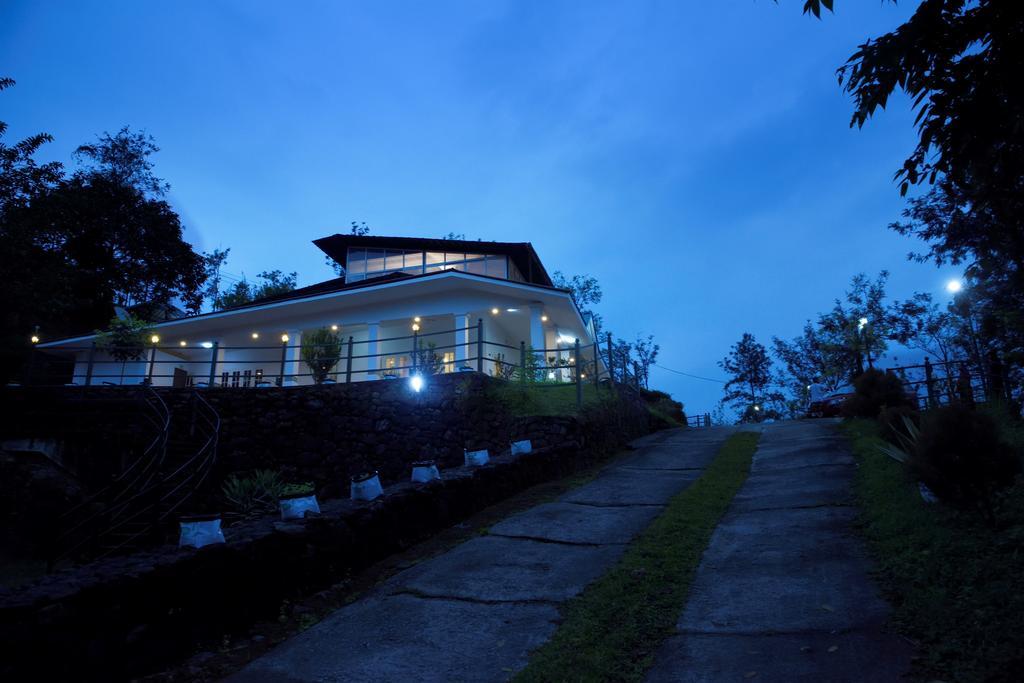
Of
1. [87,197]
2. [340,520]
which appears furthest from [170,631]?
[87,197]

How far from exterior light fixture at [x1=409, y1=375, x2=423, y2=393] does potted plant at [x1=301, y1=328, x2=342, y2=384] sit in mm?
5517

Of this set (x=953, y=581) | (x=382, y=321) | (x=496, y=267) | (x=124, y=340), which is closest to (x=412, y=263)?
(x=496, y=267)

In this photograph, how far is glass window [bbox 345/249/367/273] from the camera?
83.8 ft

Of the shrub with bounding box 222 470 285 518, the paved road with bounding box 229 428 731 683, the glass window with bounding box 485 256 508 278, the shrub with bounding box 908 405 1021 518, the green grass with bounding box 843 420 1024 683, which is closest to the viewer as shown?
the green grass with bounding box 843 420 1024 683

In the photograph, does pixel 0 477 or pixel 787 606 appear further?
pixel 0 477

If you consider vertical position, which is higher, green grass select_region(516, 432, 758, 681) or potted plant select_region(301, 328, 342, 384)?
potted plant select_region(301, 328, 342, 384)

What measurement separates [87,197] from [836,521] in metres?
42.6

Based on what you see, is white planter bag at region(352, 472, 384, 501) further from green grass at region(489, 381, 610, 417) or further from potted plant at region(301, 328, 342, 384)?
potted plant at region(301, 328, 342, 384)

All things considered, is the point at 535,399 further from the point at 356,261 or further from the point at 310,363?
the point at 356,261

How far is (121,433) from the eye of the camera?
14.1 m

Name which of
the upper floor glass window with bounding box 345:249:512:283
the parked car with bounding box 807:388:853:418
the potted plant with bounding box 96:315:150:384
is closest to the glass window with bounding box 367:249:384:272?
the upper floor glass window with bounding box 345:249:512:283

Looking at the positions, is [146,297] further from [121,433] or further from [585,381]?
[585,381]

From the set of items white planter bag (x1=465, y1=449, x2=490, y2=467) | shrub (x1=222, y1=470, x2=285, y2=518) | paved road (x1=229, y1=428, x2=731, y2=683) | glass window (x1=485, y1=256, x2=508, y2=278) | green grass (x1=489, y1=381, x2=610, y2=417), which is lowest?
paved road (x1=229, y1=428, x2=731, y2=683)

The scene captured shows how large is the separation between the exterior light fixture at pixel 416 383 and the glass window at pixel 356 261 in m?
Result: 13.3
